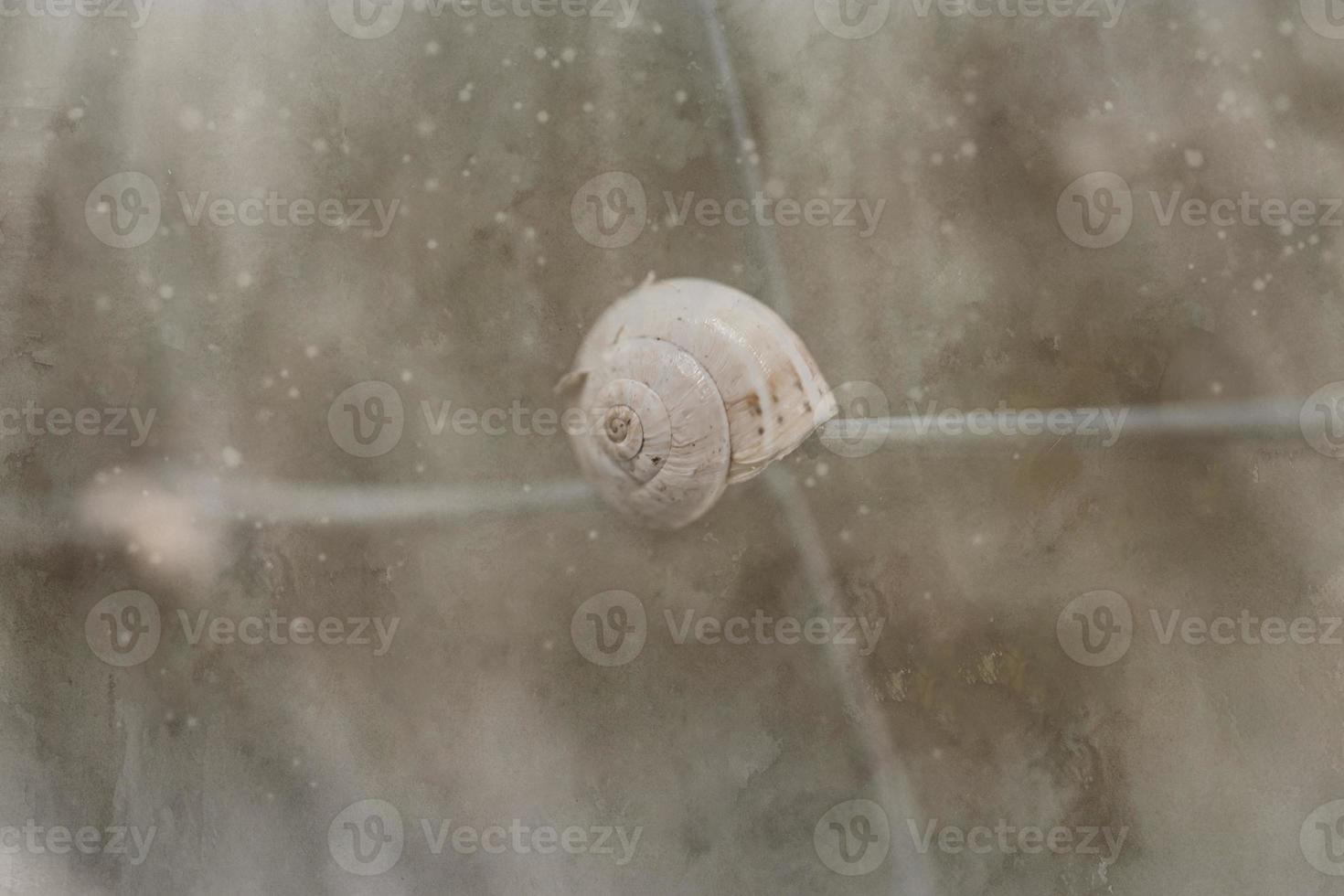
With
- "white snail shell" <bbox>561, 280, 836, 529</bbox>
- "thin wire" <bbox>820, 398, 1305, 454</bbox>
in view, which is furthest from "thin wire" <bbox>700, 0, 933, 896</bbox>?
"white snail shell" <bbox>561, 280, 836, 529</bbox>

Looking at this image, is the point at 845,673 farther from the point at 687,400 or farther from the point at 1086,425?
the point at 687,400

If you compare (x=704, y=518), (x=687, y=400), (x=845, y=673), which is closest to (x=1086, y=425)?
(x=845, y=673)

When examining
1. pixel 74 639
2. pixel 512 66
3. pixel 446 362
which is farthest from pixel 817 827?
pixel 512 66

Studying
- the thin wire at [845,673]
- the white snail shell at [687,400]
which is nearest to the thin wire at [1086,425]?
the thin wire at [845,673]

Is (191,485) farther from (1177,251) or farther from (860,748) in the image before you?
(1177,251)

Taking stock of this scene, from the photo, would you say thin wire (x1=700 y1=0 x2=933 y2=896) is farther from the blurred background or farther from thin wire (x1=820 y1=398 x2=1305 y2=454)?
thin wire (x1=820 y1=398 x2=1305 y2=454)
